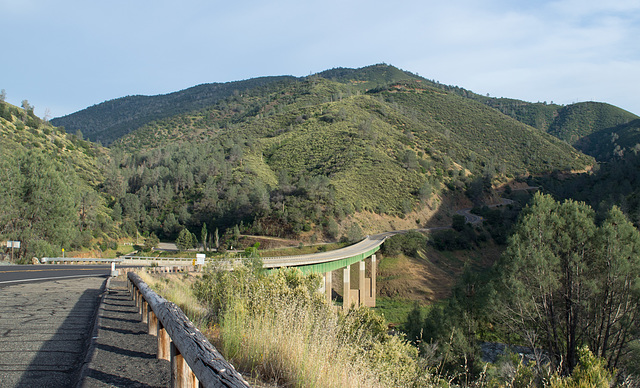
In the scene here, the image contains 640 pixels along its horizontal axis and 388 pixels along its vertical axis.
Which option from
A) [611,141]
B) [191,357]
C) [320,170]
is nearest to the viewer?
[191,357]

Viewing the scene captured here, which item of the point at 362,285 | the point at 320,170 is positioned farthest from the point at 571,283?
the point at 320,170

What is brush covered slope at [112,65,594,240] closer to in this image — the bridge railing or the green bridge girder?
the green bridge girder

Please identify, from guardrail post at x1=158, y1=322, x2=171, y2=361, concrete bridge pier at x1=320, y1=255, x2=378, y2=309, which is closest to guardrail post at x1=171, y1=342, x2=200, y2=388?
guardrail post at x1=158, y1=322, x2=171, y2=361

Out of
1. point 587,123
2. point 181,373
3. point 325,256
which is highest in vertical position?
point 587,123

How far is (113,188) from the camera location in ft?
285

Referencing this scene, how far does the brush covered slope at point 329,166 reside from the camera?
67812 mm

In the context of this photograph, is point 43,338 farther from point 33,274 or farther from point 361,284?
point 361,284

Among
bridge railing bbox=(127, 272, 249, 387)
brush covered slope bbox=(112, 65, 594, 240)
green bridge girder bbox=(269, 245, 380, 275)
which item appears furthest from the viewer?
brush covered slope bbox=(112, 65, 594, 240)

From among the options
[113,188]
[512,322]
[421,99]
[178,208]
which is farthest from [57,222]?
[421,99]

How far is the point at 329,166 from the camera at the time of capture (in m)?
83.8

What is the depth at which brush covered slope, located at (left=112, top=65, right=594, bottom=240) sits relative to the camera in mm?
67812

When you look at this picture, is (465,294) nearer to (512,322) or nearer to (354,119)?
(512,322)

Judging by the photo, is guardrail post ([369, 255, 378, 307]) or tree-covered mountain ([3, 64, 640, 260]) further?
tree-covered mountain ([3, 64, 640, 260])

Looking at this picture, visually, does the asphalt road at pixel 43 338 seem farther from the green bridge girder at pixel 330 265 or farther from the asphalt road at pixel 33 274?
the green bridge girder at pixel 330 265
